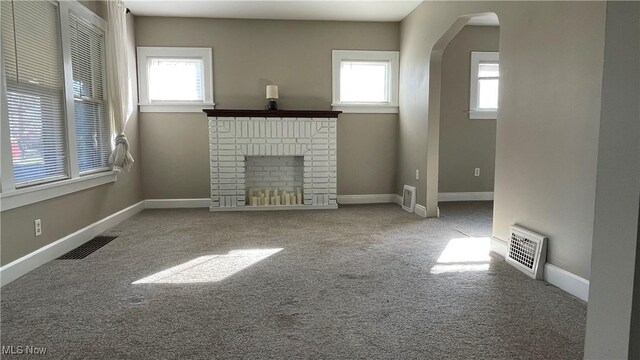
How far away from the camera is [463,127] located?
5.87 metres

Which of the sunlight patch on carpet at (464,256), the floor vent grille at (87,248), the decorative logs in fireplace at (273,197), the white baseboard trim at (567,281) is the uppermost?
the decorative logs in fireplace at (273,197)

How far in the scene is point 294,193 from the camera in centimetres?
556

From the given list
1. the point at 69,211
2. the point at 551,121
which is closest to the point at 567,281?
the point at 551,121

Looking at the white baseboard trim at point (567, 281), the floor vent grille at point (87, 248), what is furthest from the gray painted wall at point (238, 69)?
the white baseboard trim at point (567, 281)

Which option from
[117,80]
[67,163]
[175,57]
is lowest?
[67,163]

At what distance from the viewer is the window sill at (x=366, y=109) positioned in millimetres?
5648

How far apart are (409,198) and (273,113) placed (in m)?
2.13

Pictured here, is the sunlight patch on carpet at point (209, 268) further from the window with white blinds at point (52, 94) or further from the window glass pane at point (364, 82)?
the window glass pane at point (364, 82)

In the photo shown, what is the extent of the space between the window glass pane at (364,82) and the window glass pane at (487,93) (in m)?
1.41

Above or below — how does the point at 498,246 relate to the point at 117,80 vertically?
below

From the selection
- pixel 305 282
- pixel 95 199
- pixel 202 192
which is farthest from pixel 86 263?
pixel 202 192

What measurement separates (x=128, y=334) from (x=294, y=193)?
145 inches

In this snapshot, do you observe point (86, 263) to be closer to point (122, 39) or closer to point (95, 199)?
point (95, 199)

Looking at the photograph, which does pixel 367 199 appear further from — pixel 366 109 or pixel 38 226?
pixel 38 226
